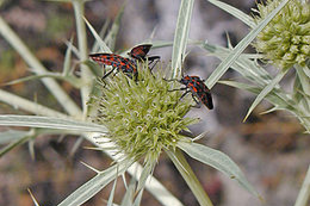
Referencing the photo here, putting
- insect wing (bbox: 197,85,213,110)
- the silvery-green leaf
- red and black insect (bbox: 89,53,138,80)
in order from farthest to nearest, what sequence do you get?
red and black insect (bbox: 89,53,138,80) → insect wing (bbox: 197,85,213,110) → the silvery-green leaf

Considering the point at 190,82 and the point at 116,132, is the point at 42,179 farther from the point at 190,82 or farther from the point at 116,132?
the point at 190,82

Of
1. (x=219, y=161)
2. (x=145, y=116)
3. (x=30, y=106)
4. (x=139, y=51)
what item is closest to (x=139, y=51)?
(x=139, y=51)

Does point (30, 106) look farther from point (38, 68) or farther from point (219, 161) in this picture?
point (219, 161)

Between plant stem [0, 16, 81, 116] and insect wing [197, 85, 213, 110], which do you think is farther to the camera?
plant stem [0, 16, 81, 116]

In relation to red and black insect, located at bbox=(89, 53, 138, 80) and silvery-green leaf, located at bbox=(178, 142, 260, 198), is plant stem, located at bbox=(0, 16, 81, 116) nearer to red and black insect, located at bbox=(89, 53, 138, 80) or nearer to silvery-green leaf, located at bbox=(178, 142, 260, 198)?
red and black insect, located at bbox=(89, 53, 138, 80)

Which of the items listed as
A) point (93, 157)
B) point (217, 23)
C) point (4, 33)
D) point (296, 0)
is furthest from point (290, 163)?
point (4, 33)

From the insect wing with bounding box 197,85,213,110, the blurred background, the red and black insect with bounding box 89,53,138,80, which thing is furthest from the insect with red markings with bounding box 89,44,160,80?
the blurred background

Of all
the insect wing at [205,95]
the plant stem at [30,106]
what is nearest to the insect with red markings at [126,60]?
the insect wing at [205,95]

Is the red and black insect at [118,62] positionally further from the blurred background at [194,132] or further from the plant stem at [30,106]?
the blurred background at [194,132]
